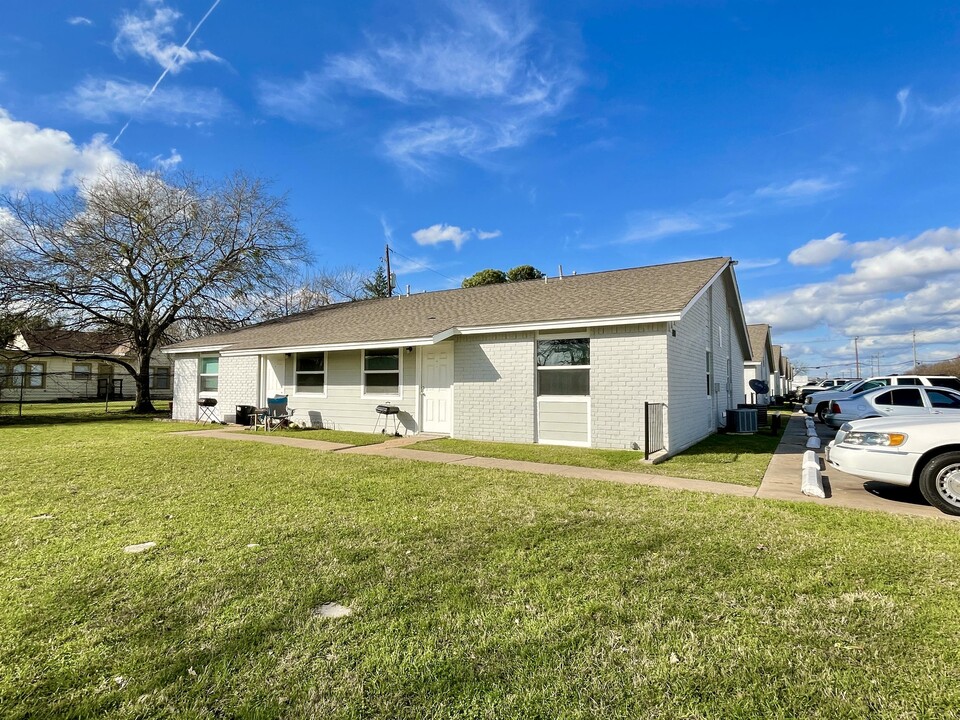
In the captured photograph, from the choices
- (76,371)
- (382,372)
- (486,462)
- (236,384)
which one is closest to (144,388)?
(236,384)

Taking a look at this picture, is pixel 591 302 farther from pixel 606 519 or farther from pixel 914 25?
pixel 914 25

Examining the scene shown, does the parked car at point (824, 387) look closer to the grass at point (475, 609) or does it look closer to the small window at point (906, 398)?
the small window at point (906, 398)

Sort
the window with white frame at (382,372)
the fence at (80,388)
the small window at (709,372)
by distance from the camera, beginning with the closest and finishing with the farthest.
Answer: the window with white frame at (382,372)
the small window at (709,372)
the fence at (80,388)

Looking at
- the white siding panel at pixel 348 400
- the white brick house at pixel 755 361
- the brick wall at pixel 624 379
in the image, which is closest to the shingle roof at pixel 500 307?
the brick wall at pixel 624 379

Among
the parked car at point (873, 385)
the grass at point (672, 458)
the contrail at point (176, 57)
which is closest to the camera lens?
the grass at point (672, 458)

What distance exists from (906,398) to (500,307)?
37.2 feet

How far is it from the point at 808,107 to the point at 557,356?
876cm

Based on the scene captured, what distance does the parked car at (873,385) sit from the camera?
58.0 feet

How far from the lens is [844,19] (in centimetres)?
980

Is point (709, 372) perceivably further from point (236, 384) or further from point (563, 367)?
point (236, 384)

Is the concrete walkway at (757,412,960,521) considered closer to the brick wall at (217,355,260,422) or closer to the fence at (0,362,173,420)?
the brick wall at (217,355,260,422)

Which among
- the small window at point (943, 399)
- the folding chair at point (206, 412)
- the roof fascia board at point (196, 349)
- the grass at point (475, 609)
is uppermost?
the roof fascia board at point (196, 349)

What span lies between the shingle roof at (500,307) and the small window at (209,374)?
65 cm

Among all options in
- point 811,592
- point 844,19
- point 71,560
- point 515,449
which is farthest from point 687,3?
point 71,560
